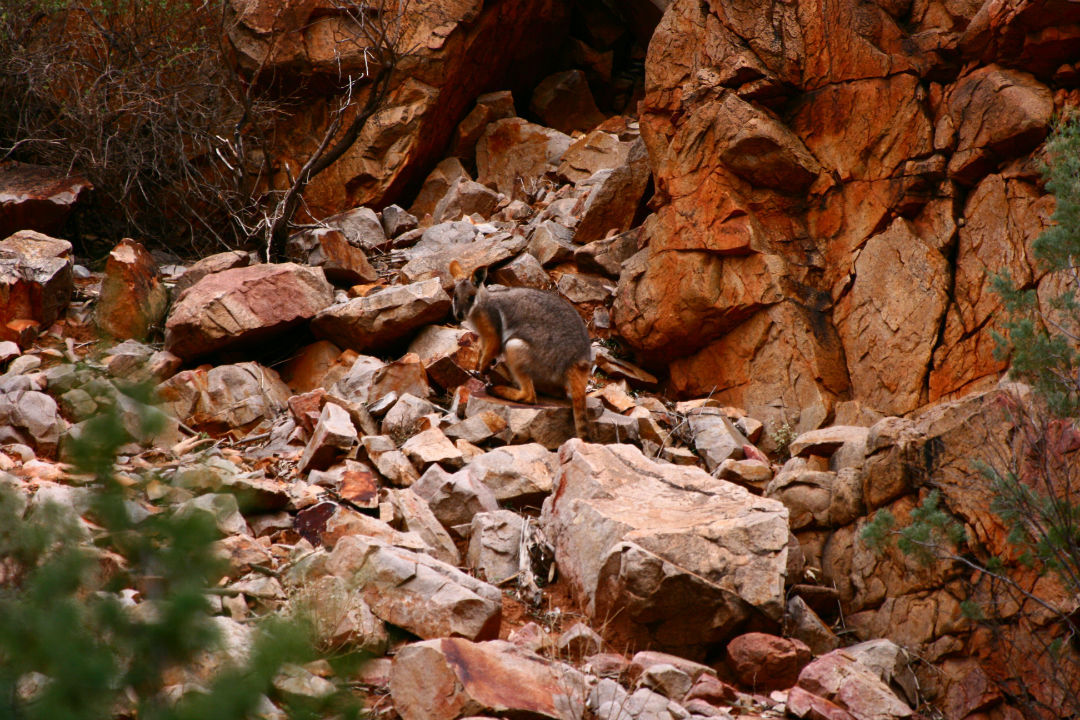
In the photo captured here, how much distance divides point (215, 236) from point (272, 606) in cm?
824

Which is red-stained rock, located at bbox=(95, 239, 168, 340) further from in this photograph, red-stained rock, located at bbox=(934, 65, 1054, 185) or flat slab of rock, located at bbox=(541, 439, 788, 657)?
red-stained rock, located at bbox=(934, 65, 1054, 185)

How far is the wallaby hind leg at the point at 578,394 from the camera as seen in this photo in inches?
324

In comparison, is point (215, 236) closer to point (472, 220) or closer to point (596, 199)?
point (472, 220)

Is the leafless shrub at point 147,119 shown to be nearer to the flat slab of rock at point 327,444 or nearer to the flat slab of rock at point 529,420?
the flat slab of rock at point 529,420

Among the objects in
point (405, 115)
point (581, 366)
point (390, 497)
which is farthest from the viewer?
point (405, 115)

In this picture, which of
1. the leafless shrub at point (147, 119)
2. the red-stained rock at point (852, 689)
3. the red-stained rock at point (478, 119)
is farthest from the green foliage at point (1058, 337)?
the red-stained rock at point (478, 119)

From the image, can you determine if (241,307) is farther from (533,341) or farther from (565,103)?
(565,103)

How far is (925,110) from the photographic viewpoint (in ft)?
29.3

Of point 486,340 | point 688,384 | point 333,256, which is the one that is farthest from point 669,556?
point 333,256

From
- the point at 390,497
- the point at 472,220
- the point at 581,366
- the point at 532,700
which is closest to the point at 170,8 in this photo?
the point at 472,220

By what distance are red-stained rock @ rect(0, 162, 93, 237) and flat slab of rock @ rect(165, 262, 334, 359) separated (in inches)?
115

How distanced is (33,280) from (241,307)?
243 centimetres

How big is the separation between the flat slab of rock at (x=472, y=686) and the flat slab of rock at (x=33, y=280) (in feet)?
24.4

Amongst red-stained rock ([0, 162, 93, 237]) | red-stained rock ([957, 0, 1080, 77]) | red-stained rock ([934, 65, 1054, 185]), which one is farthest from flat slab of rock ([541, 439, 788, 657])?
red-stained rock ([0, 162, 93, 237])
